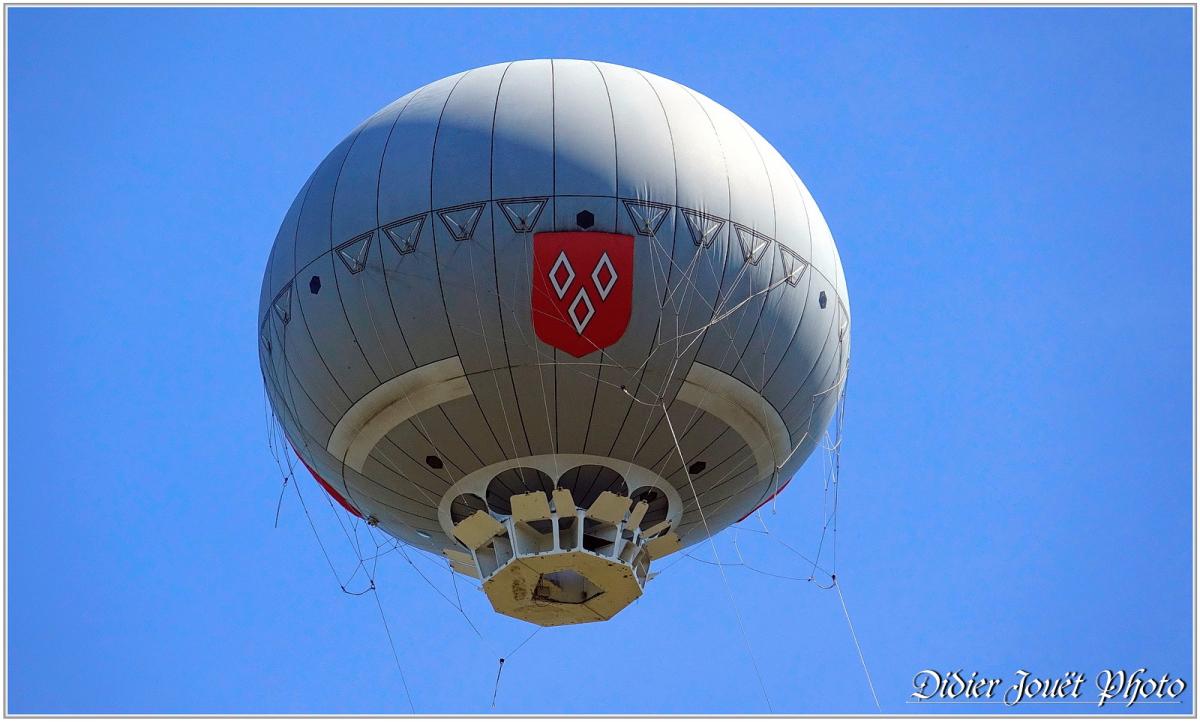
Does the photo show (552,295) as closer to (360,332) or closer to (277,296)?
(360,332)

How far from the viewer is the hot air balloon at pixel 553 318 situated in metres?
20.3

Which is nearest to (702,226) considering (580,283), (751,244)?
(751,244)

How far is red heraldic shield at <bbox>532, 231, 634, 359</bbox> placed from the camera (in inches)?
792

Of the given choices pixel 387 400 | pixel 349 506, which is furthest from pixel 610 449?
pixel 349 506

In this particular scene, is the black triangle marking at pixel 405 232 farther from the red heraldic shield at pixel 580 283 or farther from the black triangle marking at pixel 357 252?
the red heraldic shield at pixel 580 283

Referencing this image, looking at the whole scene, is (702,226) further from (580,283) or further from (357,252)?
(357,252)

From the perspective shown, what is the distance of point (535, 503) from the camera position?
68.3 ft

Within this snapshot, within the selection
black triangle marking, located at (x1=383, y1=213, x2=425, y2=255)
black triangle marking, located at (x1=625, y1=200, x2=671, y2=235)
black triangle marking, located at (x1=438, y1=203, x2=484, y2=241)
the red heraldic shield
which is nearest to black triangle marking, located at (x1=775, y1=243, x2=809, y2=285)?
black triangle marking, located at (x1=625, y1=200, x2=671, y2=235)

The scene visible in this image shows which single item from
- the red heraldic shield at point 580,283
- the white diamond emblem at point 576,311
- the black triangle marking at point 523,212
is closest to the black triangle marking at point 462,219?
the black triangle marking at point 523,212

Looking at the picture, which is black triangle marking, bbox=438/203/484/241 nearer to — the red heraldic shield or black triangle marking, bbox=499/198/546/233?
black triangle marking, bbox=499/198/546/233

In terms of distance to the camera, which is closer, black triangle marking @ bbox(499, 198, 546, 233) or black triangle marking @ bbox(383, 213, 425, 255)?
black triangle marking @ bbox(499, 198, 546, 233)

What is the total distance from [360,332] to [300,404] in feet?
5.75

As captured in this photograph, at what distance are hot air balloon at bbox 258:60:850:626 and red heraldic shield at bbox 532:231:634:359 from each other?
2 centimetres

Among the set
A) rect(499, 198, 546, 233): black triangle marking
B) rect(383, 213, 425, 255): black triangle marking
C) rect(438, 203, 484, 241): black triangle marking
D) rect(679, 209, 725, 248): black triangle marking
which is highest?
rect(383, 213, 425, 255): black triangle marking
